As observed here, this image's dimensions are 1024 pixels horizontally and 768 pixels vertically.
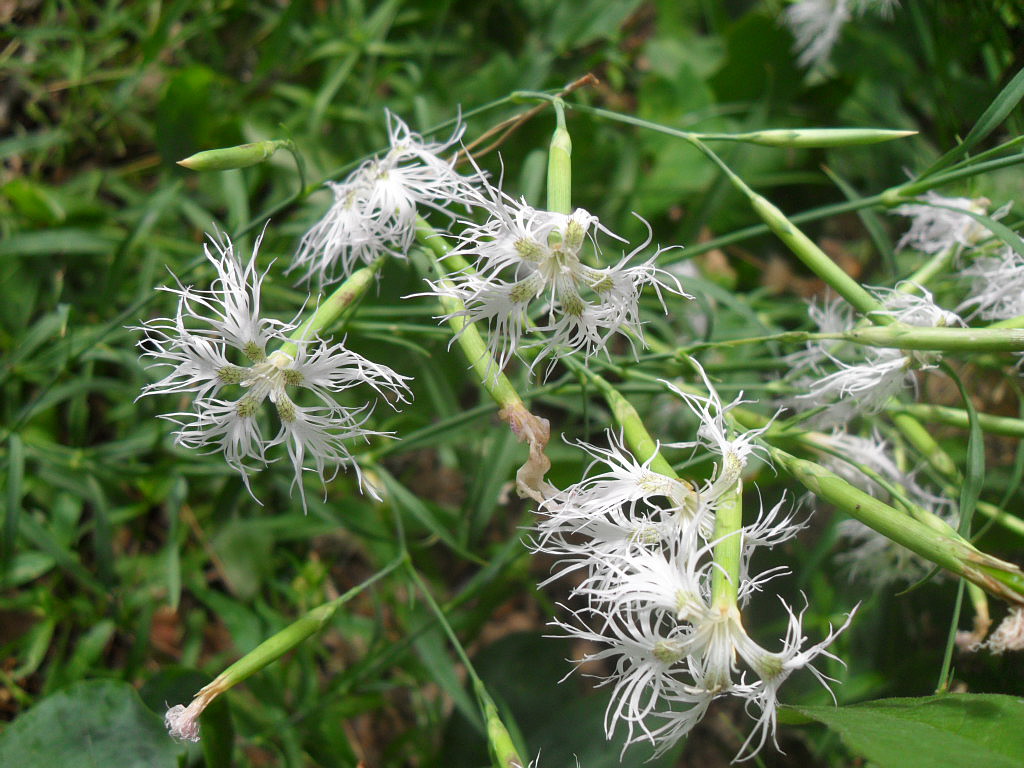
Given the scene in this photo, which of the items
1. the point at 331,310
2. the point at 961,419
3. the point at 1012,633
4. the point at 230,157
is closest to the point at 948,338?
the point at 961,419

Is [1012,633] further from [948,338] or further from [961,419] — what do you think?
[948,338]

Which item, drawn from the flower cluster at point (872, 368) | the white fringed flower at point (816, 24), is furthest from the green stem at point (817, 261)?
the white fringed flower at point (816, 24)

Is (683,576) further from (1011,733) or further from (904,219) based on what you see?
(904,219)

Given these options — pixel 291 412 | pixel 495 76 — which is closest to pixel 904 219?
pixel 495 76

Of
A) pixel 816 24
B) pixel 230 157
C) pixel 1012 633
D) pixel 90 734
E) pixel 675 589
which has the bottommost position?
pixel 90 734

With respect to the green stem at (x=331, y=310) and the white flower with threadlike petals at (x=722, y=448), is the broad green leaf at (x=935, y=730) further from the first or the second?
the green stem at (x=331, y=310)

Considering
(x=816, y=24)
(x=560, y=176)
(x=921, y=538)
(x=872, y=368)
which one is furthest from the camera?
(x=816, y=24)

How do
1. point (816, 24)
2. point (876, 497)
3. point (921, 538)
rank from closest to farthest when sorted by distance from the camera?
point (921, 538), point (876, 497), point (816, 24)
